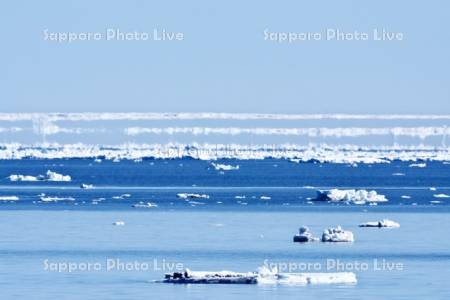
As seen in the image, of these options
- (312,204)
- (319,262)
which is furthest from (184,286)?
(312,204)

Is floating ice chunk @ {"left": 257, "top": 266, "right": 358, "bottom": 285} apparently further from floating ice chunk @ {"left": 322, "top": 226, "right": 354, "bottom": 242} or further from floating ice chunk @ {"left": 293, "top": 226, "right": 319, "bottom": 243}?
floating ice chunk @ {"left": 293, "top": 226, "right": 319, "bottom": 243}

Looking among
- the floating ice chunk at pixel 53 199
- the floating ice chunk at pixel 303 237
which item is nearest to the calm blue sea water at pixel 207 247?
the floating ice chunk at pixel 303 237

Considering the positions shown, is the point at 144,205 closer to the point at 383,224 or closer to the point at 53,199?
the point at 53,199

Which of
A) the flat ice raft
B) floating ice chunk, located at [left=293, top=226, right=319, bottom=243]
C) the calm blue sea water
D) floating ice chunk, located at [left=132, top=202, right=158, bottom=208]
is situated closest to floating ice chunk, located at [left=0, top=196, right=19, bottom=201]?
the calm blue sea water

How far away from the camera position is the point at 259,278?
117 ft

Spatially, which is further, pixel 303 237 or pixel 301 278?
pixel 303 237

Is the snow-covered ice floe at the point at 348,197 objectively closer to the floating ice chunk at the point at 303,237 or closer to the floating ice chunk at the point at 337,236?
the floating ice chunk at the point at 303,237

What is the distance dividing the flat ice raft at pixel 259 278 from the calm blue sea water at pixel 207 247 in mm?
430

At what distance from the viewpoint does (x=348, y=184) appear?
105188mm

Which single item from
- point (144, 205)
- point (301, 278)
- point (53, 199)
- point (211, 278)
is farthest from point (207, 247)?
point (53, 199)

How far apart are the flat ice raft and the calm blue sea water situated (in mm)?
430

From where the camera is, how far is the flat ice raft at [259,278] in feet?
117

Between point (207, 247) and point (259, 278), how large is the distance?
9.01 metres

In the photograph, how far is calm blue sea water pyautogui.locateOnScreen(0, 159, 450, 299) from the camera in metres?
34.8
